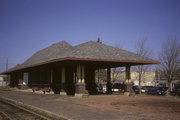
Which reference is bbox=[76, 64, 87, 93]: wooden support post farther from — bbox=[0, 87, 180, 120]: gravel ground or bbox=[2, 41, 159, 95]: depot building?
bbox=[0, 87, 180, 120]: gravel ground

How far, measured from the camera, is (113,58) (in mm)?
23156

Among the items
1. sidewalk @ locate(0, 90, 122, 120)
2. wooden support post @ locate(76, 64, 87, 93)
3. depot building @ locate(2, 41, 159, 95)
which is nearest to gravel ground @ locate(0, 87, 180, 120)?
sidewalk @ locate(0, 90, 122, 120)

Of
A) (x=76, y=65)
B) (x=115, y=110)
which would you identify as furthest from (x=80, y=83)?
(x=115, y=110)

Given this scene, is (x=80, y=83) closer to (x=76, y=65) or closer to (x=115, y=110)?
(x=76, y=65)

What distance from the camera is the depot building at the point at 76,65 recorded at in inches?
898

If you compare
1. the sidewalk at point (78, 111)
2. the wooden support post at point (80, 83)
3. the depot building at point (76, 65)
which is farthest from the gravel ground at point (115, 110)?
the depot building at point (76, 65)

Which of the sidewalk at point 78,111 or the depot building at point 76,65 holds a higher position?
the depot building at point 76,65

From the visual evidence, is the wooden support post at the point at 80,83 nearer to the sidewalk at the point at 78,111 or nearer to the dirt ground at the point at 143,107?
the dirt ground at the point at 143,107

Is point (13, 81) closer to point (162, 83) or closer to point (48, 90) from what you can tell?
point (48, 90)

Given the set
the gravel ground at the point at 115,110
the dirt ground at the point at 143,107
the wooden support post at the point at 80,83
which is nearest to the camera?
the gravel ground at the point at 115,110

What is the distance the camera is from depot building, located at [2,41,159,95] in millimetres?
22812

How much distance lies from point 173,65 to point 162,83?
2209cm

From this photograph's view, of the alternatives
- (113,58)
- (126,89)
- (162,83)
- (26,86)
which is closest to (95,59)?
(113,58)

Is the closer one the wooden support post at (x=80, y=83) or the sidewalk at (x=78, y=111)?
the sidewalk at (x=78, y=111)
